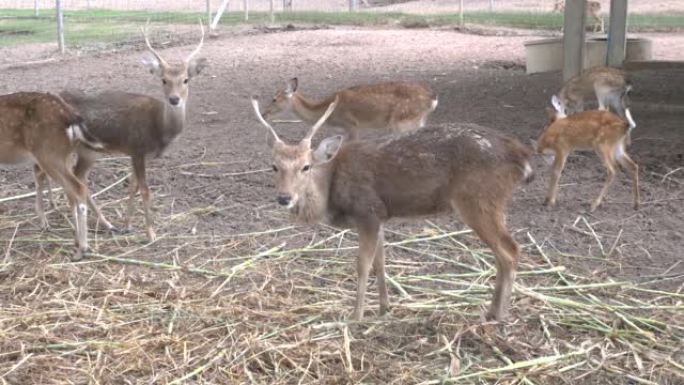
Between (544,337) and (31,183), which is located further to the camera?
(31,183)

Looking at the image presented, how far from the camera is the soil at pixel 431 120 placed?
6773 mm

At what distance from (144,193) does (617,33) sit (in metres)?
8.12

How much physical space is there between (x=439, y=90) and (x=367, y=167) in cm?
714

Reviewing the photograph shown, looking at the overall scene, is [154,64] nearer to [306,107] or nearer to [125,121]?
[125,121]

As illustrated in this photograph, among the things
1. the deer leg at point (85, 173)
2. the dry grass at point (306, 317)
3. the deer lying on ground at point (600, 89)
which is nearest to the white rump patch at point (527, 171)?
the dry grass at point (306, 317)

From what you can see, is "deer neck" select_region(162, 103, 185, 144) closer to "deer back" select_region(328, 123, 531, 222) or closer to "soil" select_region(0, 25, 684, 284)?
"soil" select_region(0, 25, 684, 284)

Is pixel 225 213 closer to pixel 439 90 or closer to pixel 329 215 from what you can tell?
pixel 329 215

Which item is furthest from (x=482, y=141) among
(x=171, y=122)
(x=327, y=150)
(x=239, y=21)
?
(x=239, y=21)

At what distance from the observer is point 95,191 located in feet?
25.9

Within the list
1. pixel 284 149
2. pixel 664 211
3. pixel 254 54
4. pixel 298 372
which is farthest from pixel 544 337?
pixel 254 54

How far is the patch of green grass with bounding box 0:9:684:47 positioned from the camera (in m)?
19.8

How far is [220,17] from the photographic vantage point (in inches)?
858

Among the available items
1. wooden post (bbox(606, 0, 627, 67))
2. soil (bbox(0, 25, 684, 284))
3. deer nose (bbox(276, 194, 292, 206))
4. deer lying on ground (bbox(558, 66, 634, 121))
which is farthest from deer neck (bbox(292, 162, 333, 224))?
wooden post (bbox(606, 0, 627, 67))

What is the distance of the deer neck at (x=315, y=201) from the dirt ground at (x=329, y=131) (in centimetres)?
58
